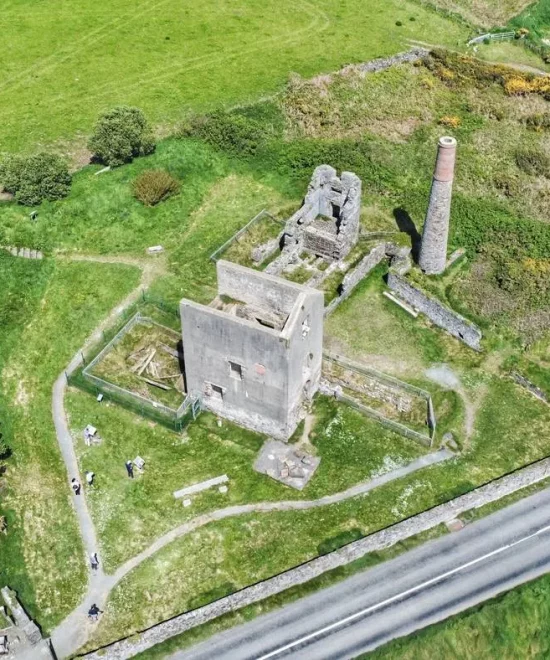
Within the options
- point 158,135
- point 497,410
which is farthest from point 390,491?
point 158,135

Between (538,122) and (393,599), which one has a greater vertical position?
(538,122)

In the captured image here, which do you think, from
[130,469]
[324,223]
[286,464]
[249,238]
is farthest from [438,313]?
[130,469]

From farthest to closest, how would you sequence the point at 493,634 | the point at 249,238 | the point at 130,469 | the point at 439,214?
the point at 249,238, the point at 439,214, the point at 130,469, the point at 493,634

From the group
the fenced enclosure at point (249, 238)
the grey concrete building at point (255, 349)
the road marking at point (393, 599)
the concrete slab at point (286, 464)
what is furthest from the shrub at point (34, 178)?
the road marking at point (393, 599)

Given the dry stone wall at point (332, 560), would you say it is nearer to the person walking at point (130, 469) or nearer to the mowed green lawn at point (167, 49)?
the person walking at point (130, 469)

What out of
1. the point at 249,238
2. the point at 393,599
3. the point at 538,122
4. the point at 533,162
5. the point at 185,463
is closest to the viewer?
the point at 393,599

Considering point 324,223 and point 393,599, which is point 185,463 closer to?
point 393,599

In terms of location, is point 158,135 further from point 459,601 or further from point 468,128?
point 459,601

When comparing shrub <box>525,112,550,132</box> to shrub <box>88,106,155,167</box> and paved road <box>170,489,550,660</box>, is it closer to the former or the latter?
shrub <box>88,106,155,167</box>
